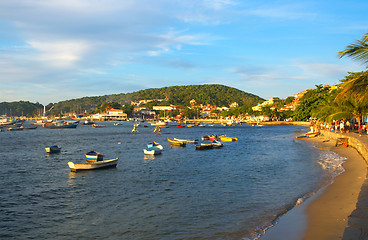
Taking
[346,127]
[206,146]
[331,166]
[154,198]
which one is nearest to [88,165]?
[154,198]

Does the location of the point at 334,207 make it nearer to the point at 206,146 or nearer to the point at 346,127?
the point at 206,146

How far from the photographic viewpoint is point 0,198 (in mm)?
18859

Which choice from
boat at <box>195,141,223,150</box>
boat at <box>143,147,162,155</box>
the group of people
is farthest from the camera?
the group of people

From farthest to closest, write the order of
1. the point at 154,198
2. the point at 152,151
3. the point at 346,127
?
1. the point at 346,127
2. the point at 152,151
3. the point at 154,198

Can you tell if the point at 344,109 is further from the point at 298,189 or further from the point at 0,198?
the point at 0,198

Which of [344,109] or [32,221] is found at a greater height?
[344,109]

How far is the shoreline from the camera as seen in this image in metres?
11.4

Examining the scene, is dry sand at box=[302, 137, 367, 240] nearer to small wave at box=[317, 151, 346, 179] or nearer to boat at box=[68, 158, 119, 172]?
small wave at box=[317, 151, 346, 179]

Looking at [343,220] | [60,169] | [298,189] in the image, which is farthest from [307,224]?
[60,169]

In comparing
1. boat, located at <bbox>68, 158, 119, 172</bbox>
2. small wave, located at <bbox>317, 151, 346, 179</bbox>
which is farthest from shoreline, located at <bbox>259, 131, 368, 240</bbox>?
boat, located at <bbox>68, 158, 119, 172</bbox>

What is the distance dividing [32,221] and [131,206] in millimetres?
4597

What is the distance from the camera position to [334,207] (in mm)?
14492

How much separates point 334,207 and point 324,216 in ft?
4.74

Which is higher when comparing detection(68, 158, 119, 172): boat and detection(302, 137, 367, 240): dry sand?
detection(302, 137, 367, 240): dry sand
